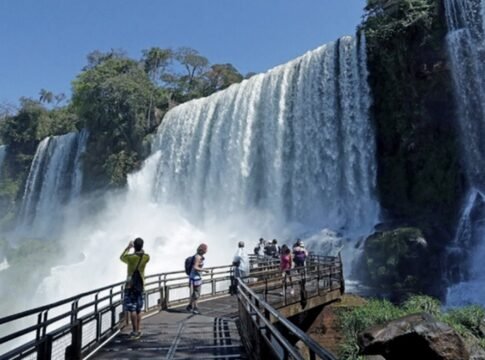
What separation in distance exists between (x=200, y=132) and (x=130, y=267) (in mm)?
30814

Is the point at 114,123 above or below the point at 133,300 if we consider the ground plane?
above

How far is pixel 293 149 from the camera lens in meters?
31.7

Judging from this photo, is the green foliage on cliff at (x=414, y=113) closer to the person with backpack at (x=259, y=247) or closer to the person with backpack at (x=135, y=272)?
the person with backpack at (x=259, y=247)

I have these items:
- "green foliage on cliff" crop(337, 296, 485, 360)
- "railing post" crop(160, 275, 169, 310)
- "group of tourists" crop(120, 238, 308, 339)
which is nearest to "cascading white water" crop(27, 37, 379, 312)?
"group of tourists" crop(120, 238, 308, 339)

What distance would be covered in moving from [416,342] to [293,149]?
24.8 metres

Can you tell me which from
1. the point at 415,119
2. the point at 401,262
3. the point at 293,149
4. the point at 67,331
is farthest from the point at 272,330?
the point at 293,149

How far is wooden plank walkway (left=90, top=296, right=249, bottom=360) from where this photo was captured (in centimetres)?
714

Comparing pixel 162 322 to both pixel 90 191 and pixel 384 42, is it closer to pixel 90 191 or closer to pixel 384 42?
pixel 384 42

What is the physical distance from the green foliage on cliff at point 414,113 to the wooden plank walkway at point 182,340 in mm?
17827

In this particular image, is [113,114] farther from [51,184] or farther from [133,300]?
[133,300]

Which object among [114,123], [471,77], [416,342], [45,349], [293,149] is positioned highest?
[114,123]

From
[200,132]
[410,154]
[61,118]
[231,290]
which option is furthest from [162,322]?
[61,118]

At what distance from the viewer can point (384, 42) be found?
1148 inches

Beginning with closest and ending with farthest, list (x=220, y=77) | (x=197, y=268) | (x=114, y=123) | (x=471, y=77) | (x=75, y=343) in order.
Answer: (x=75, y=343) < (x=197, y=268) < (x=471, y=77) < (x=114, y=123) < (x=220, y=77)
